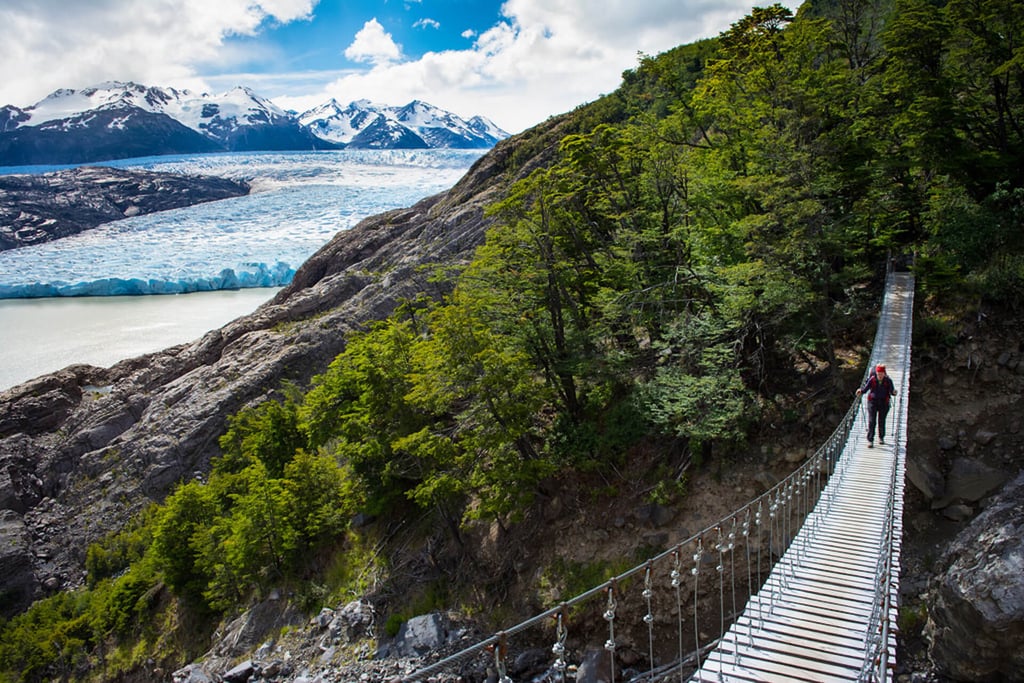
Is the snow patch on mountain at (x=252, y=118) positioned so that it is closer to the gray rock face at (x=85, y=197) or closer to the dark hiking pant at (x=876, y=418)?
Result: the gray rock face at (x=85, y=197)

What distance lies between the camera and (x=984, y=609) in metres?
7.79

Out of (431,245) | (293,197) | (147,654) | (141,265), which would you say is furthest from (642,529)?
(293,197)

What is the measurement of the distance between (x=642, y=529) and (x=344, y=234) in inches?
1223

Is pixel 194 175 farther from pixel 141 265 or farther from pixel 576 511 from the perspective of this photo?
pixel 576 511

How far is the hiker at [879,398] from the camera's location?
28.4 ft

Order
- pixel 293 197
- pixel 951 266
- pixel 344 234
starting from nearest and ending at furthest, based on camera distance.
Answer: pixel 951 266 < pixel 344 234 < pixel 293 197

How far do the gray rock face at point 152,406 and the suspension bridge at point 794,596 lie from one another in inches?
507

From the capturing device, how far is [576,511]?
43.6 feet

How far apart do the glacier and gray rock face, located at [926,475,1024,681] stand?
48902 millimetres

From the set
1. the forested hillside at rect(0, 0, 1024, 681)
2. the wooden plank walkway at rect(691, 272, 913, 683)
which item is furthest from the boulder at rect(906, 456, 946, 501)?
the wooden plank walkway at rect(691, 272, 913, 683)

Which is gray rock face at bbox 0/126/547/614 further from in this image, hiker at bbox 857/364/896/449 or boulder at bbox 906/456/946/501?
boulder at bbox 906/456/946/501

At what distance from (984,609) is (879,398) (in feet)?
9.38

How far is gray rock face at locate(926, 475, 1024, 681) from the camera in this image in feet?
25.2

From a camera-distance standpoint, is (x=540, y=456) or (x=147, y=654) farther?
(x=147, y=654)
